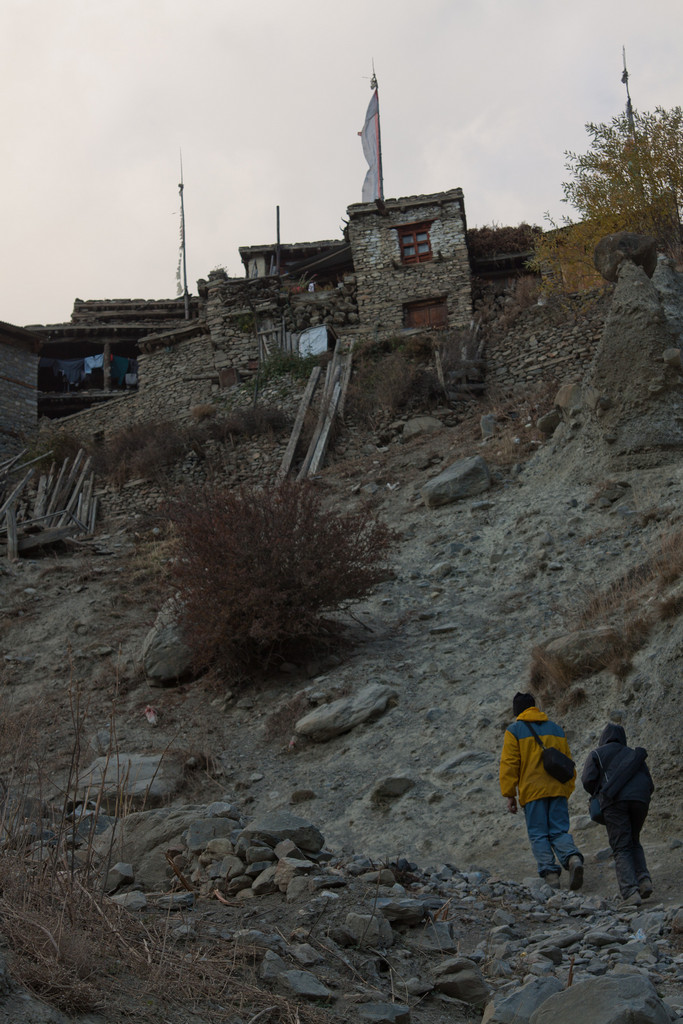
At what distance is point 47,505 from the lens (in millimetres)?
19719

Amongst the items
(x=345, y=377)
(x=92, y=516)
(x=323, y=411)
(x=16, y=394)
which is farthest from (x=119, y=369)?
(x=323, y=411)

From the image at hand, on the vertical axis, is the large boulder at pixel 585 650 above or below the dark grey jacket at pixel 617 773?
above

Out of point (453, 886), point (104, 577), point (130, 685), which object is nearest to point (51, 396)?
point (104, 577)

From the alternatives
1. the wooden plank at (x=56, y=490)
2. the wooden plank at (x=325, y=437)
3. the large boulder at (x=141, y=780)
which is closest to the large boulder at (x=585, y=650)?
the large boulder at (x=141, y=780)

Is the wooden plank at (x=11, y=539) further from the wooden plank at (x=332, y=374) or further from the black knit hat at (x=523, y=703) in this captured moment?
the black knit hat at (x=523, y=703)

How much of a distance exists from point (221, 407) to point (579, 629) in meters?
15.2

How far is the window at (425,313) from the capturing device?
22.9m

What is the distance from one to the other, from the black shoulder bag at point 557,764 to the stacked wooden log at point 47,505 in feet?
40.1

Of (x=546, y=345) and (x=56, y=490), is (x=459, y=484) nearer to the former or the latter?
(x=546, y=345)

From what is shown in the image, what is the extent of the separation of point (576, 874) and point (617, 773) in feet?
2.10

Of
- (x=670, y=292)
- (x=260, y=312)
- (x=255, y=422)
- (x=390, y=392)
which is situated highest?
(x=260, y=312)

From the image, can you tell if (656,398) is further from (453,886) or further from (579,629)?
(453,886)

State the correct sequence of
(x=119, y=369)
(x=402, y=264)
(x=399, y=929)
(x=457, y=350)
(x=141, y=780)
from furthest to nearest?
1. (x=119, y=369)
2. (x=402, y=264)
3. (x=457, y=350)
4. (x=141, y=780)
5. (x=399, y=929)

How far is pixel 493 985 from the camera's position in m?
3.39
